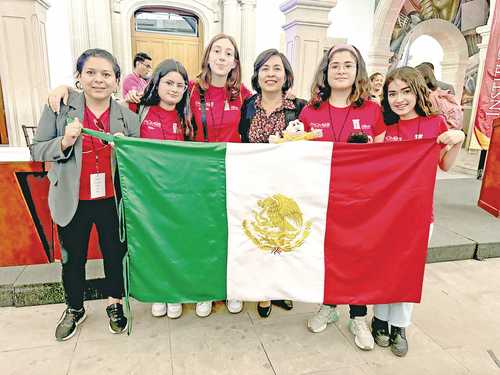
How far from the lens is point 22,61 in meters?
4.91

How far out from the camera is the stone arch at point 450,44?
928cm

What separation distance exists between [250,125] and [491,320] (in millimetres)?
1953

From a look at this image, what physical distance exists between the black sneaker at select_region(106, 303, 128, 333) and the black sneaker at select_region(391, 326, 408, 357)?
149 centimetres

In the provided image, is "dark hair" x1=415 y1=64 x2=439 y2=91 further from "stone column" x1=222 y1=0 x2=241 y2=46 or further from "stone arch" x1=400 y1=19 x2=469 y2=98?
"stone arch" x1=400 y1=19 x2=469 y2=98

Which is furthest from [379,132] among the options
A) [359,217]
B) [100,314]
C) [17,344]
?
[17,344]

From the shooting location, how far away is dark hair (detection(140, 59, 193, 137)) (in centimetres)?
195

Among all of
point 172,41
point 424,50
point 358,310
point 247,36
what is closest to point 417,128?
point 358,310

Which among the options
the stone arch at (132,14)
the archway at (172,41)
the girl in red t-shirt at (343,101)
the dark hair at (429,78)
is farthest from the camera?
the archway at (172,41)

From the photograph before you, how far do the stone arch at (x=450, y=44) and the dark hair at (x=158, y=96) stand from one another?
9.22m

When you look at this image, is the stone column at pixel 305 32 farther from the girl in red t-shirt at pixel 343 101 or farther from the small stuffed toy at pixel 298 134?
the small stuffed toy at pixel 298 134

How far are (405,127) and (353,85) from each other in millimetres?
351

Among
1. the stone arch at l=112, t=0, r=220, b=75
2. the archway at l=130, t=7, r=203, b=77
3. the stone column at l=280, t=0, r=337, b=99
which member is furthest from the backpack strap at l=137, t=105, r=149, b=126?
the archway at l=130, t=7, r=203, b=77

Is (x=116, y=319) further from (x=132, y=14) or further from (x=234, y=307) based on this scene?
(x=132, y=14)

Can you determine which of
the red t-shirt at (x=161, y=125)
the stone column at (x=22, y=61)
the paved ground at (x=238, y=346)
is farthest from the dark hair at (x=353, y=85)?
the stone column at (x=22, y=61)
